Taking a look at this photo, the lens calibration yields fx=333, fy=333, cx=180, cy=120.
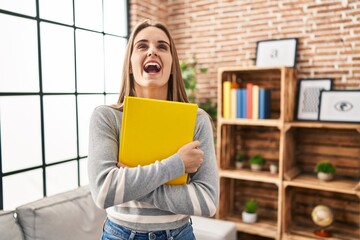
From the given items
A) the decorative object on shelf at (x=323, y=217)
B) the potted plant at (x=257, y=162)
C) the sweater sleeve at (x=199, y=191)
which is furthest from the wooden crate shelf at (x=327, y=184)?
the sweater sleeve at (x=199, y=191)

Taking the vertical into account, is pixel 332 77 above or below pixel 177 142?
above

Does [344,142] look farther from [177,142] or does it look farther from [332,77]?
[177,142]

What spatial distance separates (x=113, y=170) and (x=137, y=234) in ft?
0.71

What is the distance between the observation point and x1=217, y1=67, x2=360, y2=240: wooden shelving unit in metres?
2.91

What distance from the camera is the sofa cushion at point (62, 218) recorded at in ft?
6.09

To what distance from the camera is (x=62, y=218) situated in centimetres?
194

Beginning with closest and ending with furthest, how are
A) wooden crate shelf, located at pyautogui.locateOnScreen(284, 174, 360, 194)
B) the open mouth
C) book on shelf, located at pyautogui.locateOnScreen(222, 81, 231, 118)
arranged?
the open mouth < wooden crate shelf, located at pyautogui.locateOnScreen(284, 174, 360, 194) < book on shelf, located at pyautogui.locateOnScreen(222, 81, 231, 118)

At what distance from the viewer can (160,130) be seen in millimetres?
1087

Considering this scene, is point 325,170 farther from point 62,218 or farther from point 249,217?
point 62,218

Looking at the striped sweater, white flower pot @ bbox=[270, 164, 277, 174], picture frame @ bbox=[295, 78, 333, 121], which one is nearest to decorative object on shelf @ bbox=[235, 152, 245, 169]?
white flower pot @ bbox=[270, 164, 277, 174]

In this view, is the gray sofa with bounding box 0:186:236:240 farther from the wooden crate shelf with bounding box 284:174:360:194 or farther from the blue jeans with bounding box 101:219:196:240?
the wooden crate shelf with bounding box 284:174:360:194

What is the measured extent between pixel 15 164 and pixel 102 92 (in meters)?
1.08

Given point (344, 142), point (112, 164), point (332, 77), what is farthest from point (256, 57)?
point (112, 164)

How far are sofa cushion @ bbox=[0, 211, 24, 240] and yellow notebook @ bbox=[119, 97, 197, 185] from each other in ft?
3.44
